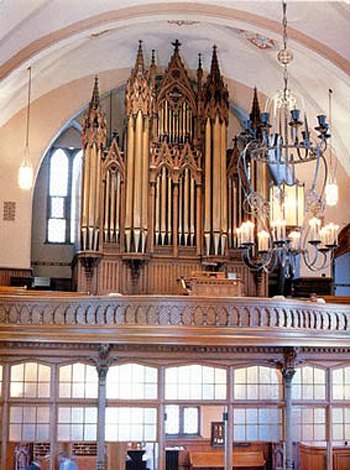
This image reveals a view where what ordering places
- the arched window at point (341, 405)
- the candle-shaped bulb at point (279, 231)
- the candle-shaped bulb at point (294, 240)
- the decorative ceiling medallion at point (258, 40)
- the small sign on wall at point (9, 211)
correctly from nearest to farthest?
the candle-shaped bulb at point (279, 231) → the candle-shaped bulb at point (294, 240) → the arched window at point (341, 405) → the decorative ceiling medallion at point (258, 40) → the small sign on wall at point (9, 211)

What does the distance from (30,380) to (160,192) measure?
5.60m

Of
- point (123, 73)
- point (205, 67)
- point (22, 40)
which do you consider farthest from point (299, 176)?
point (22, 40)

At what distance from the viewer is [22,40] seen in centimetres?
1744

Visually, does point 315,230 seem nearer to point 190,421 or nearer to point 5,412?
point 190,421

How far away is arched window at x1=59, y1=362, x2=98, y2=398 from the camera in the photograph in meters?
17.3

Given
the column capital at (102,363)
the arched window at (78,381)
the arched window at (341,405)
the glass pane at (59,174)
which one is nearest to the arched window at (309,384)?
the arched window at (341,405)

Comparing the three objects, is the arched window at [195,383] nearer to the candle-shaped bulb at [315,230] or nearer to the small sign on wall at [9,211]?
the candle-shaped bulb at [315,230]

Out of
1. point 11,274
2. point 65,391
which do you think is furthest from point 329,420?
point 11,274

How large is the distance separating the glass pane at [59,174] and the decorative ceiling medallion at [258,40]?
5701mm

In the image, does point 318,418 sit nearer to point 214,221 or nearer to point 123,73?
point 214,221

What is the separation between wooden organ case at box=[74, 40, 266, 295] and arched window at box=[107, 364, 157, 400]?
9.29 feet

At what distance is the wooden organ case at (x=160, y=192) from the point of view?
65.0ft

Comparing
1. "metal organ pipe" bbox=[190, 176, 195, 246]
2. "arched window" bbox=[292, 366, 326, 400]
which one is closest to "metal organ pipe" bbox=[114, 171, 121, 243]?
"metal organ pipe" bbox=[190, 176, 195, 246]

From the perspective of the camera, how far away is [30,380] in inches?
681
